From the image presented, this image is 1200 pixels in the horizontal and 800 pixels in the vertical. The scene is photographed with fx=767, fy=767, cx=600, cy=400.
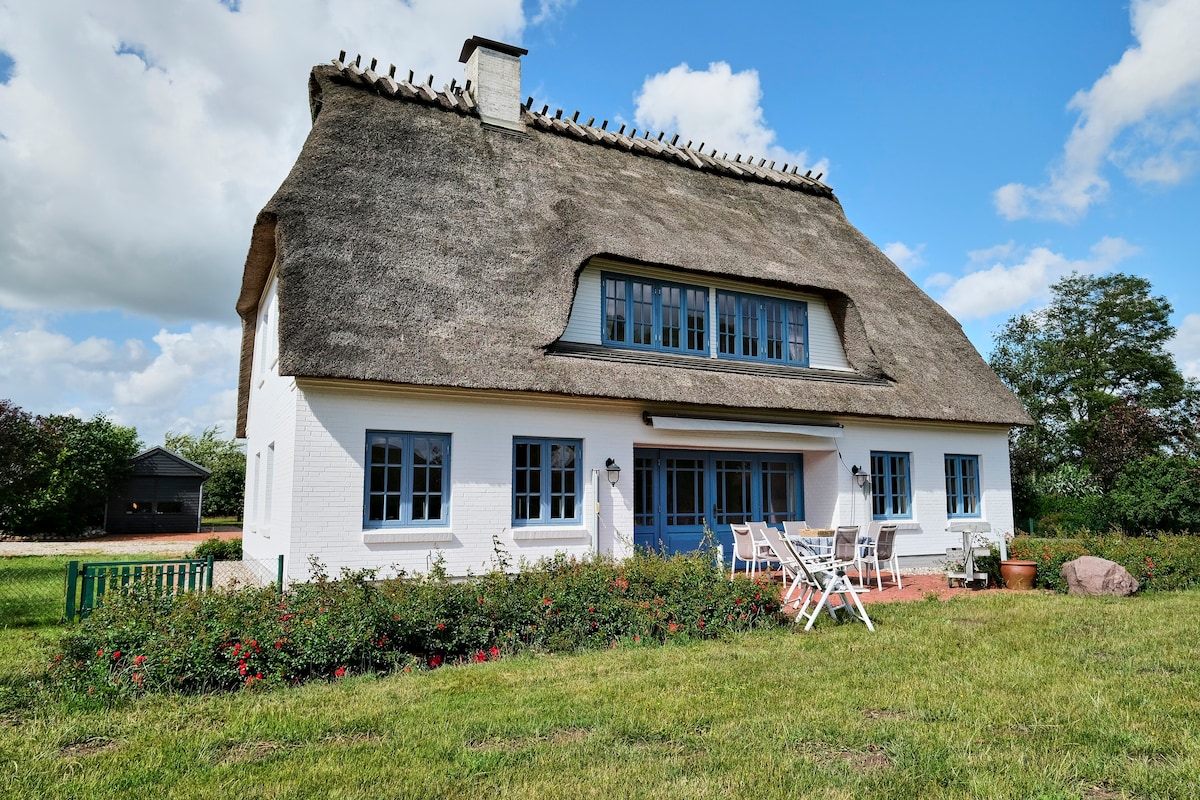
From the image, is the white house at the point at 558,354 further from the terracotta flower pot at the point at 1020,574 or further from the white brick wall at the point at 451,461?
the terracotta flower pot at the point at 1020,574

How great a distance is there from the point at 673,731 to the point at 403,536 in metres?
5.80

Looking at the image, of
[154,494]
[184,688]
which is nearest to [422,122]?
[184,688]

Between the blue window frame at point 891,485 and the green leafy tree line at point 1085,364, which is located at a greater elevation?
the green leafy tree line at point 1085,364

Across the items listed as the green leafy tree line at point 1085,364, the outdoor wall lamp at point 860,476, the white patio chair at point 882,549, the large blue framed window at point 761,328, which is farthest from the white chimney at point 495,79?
the green leafy tree line at point 1085,364

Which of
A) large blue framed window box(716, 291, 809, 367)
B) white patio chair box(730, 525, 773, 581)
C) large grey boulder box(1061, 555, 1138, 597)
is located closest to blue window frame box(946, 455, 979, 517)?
large blue framed window box(716, 291, 809, 367)

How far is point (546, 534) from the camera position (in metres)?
10.8

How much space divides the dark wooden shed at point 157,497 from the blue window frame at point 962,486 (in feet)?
88.8

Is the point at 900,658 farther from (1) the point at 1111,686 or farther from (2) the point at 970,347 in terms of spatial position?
(2) the point at 970,347

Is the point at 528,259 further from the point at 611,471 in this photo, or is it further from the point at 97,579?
the point at 97,579

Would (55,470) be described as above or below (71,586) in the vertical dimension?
above

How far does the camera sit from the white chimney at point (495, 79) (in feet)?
46.4

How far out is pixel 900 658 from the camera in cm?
689

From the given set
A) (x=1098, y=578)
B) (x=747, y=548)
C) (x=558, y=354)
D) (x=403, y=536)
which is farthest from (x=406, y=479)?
(x=1098, y=578)

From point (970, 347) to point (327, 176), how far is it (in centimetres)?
1277
